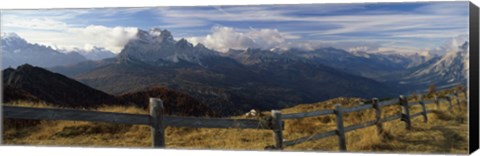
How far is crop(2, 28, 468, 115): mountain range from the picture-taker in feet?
38.8

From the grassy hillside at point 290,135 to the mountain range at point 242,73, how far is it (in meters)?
0.38

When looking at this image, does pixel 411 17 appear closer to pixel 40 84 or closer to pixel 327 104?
pixel 327 104

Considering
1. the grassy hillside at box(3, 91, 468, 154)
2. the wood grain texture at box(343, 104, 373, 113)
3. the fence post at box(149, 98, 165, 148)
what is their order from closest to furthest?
1. the fence post at box(149, 98, 165, 148)
2. the wood grain texture at box(343, 104, 373, 113)
3. the grassy hillside at box(3, 91, 468, 154)

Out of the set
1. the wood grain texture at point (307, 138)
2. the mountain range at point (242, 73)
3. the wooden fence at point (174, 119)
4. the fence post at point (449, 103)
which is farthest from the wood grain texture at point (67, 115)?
the fence post at point (449, 103)

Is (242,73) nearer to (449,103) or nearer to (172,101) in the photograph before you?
(172,101)

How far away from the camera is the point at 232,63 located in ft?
40.8

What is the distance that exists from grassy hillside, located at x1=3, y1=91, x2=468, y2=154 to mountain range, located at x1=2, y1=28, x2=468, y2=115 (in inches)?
15.1

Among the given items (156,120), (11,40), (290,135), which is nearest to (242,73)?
(290,135)

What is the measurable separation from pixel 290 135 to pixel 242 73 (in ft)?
4.40

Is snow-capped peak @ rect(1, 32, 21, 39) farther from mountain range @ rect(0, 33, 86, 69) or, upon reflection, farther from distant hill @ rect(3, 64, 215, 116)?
distant hill @ rect(3, 64, 215, 116)

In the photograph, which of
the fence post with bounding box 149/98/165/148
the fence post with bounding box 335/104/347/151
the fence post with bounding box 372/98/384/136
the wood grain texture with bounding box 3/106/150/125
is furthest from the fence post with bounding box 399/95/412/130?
the wood grain texture with bounding box 3/106/150/125

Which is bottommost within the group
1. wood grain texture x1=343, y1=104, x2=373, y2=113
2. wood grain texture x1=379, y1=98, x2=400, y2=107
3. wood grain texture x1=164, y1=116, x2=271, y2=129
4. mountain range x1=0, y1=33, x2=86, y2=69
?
wood grain texture x1=164, y1=116, x2=271, y2=129

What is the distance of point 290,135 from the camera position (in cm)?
1284

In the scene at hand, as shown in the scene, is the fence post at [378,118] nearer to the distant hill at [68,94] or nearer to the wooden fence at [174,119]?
the wooden fence at [174,119]
